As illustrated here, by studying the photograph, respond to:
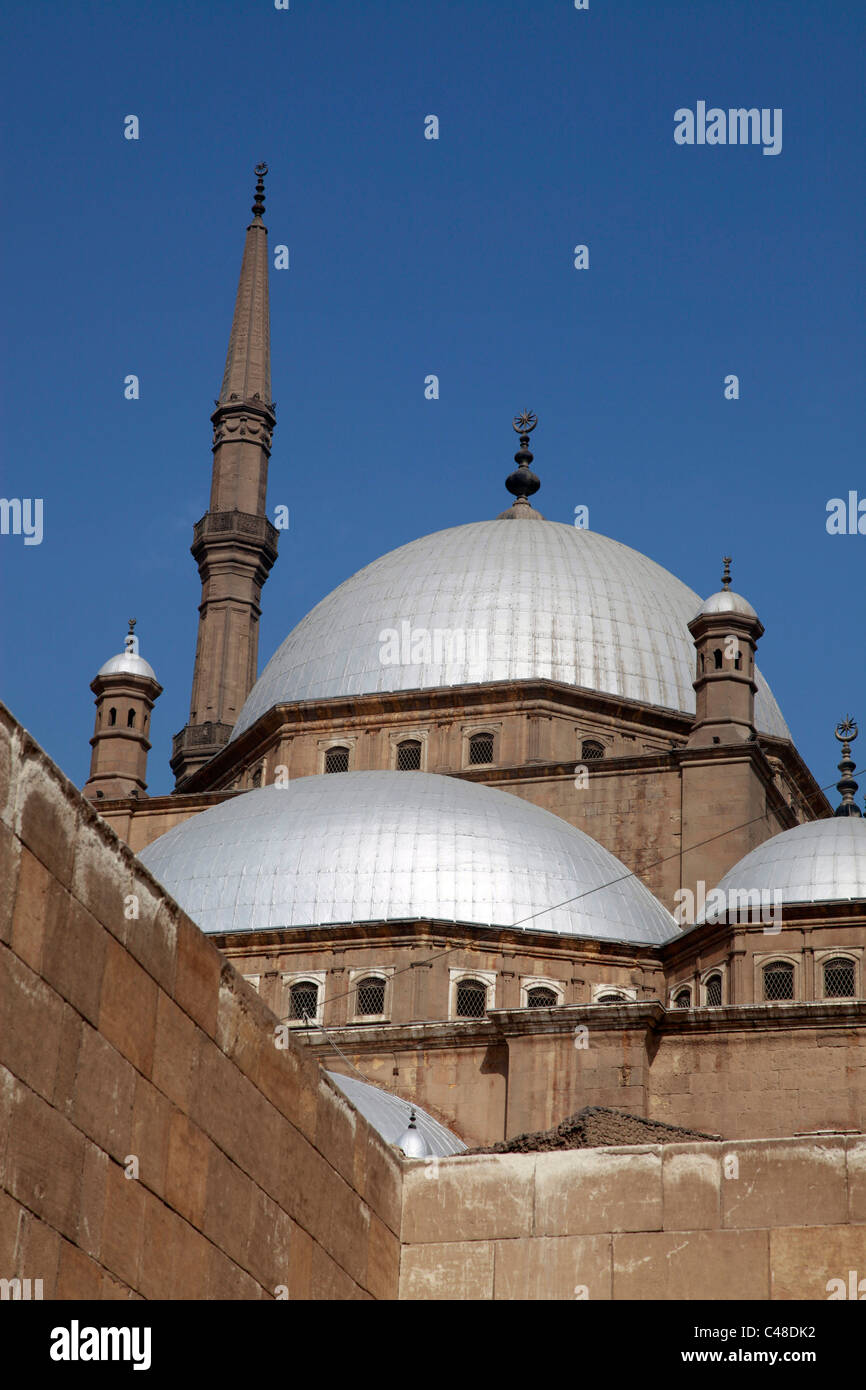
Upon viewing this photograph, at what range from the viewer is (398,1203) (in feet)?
36.1

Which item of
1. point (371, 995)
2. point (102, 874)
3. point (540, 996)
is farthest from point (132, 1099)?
point (540, 996)

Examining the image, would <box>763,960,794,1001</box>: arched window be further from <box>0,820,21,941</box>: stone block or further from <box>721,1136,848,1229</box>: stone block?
<box>0,820,21,941</box>: stone block

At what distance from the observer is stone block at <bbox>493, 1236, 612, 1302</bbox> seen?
10.5 m

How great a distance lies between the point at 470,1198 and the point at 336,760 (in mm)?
22724

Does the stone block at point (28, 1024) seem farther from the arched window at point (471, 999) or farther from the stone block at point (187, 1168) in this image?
the arched window at point (471, 999)

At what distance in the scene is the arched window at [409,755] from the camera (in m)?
33.3

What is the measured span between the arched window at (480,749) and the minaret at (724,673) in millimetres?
3317

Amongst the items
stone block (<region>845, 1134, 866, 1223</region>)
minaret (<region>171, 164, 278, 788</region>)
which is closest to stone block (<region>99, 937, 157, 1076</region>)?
stone block (<region>845, 1134, 866, 1223</region>)

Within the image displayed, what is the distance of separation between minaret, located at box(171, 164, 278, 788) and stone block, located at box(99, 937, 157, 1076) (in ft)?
98.7

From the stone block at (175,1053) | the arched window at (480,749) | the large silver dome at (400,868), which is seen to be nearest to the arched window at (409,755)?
the arched window at (480,749)

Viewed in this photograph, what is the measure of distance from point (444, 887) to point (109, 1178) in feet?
65.7
